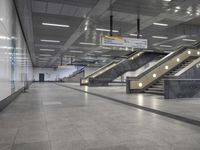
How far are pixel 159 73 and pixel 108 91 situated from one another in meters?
3.58

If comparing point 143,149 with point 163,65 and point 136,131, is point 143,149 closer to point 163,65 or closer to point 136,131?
point 136,131

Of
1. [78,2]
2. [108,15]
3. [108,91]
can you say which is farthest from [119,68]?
[78,2]

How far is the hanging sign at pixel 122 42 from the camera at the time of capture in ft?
34.4

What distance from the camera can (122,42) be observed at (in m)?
10.9

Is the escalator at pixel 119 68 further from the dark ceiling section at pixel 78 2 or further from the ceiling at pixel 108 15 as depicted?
the dark ceiling section at pixel 78 2

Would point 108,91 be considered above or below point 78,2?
below

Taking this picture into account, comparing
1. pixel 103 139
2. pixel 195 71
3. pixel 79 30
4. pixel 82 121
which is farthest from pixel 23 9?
pixel 195 71

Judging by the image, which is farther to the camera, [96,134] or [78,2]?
[78,2]

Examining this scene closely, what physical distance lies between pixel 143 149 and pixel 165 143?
476mm

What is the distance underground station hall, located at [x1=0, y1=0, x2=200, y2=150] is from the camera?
308cm

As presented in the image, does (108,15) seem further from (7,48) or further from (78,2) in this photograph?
(7,48)

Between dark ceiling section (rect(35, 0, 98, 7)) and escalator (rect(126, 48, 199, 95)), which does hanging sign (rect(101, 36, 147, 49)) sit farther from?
dark ceiling section (rect(35, 0, 98, 7))

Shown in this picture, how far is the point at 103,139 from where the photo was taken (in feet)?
9.82

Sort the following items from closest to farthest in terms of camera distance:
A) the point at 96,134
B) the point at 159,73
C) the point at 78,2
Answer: the point at 96,134, the point at 78,2, the point at 159,73
